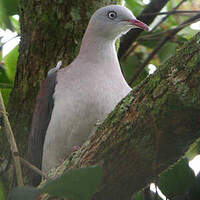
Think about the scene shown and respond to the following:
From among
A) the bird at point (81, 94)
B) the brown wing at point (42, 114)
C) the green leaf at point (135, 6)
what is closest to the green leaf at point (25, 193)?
the bird at point (81, 94)

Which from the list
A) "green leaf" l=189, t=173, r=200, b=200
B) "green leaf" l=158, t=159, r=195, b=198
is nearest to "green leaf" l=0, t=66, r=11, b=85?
"green leaf" l=158, t=159, r=195, b=198

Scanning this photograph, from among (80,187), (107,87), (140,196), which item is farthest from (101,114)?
(80,187)

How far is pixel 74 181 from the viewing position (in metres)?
1.19

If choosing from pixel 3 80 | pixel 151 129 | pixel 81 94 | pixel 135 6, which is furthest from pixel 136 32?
pixel 151 129

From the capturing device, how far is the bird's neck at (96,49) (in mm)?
2836

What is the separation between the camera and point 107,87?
2.58 meters

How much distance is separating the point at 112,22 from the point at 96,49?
256 millimetres

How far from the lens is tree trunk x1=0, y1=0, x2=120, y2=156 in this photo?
2.98 m

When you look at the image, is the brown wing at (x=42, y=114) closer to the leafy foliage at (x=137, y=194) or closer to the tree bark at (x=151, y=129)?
the leafy foliage at (x=137, y=194)

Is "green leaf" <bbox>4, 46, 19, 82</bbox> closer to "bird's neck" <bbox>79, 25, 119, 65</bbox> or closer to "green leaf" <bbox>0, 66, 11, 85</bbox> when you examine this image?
"green leaf" <bbox>0, 66, 11, 85</bbox>

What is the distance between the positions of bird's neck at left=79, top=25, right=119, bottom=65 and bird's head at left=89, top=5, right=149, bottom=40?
0.04 meters

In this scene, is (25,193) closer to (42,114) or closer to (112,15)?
(42,114)

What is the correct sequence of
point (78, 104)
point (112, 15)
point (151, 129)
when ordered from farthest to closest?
point (112, 15), point (78, 104), point (151, 129)

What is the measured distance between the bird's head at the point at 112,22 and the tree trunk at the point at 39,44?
0.61 feet
